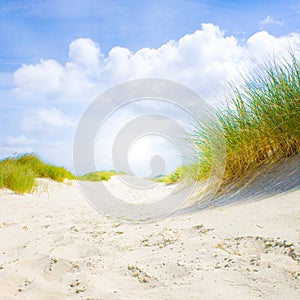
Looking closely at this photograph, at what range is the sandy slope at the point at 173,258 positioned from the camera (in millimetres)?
1478

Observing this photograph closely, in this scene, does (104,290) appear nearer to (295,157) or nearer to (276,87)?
(295,157)

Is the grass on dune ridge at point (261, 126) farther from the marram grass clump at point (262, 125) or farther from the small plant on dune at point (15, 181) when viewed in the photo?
the small plant on dune at point (15, 181)

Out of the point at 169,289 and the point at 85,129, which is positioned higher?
the point at 85,129

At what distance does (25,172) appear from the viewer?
7.36 meters

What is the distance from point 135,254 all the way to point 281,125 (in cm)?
221

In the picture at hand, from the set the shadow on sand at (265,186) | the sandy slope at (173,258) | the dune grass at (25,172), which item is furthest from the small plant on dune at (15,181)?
the shadow on sand at (265,186)

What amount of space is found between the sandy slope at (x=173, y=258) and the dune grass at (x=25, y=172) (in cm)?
353

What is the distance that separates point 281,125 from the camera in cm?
348

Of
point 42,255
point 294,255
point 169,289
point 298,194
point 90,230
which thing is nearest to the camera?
point 169,289

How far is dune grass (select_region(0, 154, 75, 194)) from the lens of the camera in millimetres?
6297

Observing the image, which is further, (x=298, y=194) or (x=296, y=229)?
(x=298, y=194)

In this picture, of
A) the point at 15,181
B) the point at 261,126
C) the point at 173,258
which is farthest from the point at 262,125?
the point at 15,181

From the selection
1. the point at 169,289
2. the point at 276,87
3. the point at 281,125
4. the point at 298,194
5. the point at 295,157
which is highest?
the point at 276,87

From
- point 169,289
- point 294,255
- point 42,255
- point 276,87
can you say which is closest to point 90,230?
point 42,255
